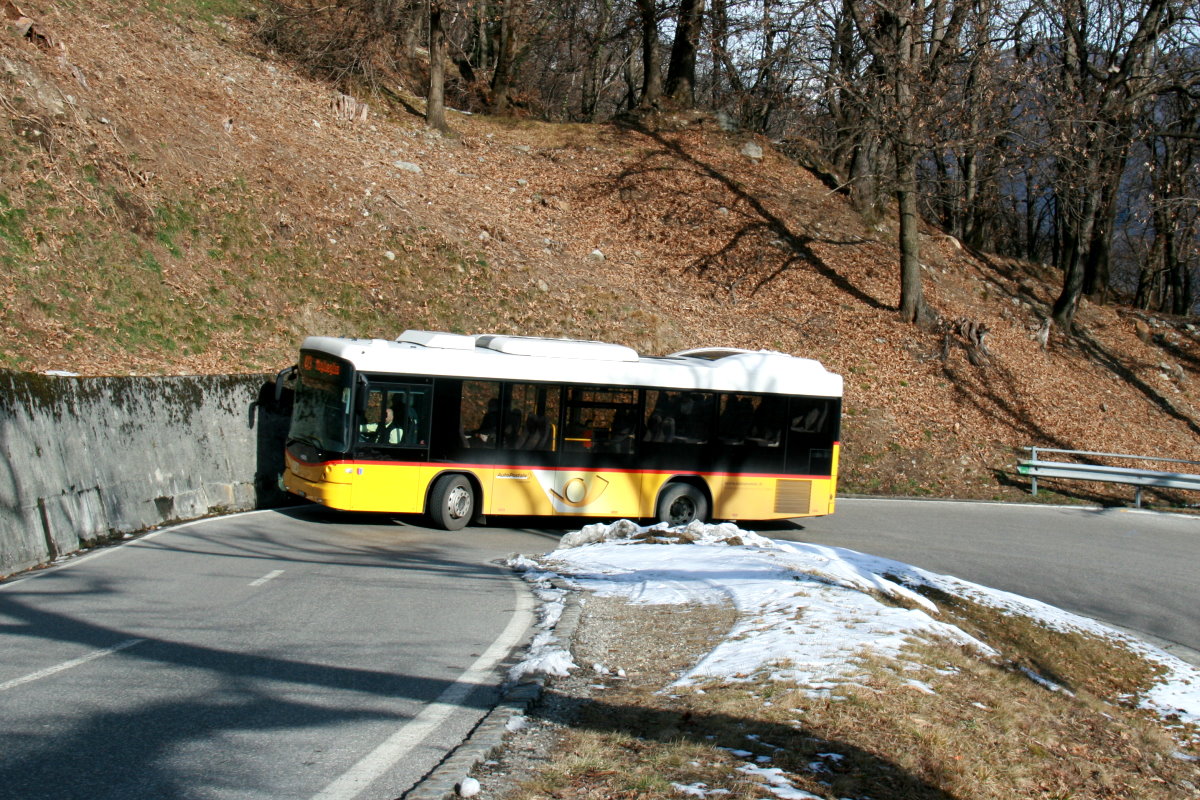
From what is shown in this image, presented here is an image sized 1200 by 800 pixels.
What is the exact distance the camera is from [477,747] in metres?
5.52

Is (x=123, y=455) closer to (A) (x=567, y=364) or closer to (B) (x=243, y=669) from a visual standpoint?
(A) (x=567, y=364)

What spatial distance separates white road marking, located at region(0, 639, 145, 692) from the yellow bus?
674cm

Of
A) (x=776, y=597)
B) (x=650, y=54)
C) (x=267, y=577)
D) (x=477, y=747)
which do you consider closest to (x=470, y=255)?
(x=650, y=54)

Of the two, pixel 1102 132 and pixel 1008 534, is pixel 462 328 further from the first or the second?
pixel 1102 132

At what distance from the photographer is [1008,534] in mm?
17328

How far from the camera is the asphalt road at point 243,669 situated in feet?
16.9

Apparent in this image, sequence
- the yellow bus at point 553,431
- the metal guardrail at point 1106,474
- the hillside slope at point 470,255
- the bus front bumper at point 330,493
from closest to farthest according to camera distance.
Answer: the bus front bumper at point 330,493 < the yellow bus at point 553,431 < the hillside slope at point 470,255 < the metal guardrail at point 1106,474

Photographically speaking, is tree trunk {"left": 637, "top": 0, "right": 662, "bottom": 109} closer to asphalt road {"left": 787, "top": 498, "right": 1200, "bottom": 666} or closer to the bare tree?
the bare tree

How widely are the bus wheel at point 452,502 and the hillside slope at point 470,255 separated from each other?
20.3 ft

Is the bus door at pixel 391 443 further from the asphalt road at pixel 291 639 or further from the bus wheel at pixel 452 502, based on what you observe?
the asphalt road at pixel 291 639

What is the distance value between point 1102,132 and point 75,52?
2535 centimetres

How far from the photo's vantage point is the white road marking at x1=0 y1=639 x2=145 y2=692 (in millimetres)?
6562

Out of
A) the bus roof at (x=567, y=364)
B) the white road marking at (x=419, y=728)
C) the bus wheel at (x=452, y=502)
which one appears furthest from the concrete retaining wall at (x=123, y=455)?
the white road marking at (x=419, y=728)

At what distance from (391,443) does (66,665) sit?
7861 millimetres
